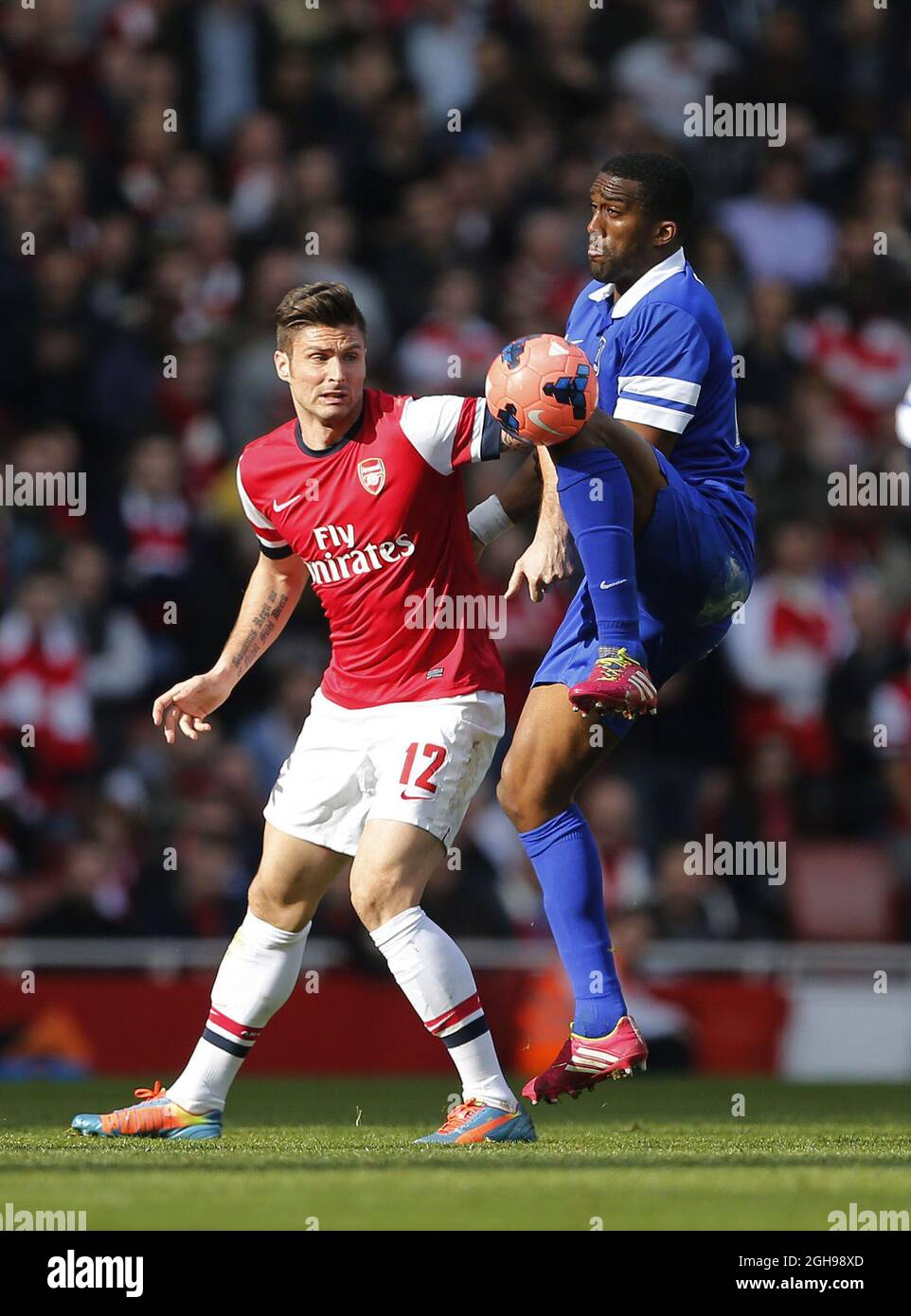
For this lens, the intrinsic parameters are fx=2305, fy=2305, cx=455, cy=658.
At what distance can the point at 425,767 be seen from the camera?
5965 mm

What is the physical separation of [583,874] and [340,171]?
26.3 ft

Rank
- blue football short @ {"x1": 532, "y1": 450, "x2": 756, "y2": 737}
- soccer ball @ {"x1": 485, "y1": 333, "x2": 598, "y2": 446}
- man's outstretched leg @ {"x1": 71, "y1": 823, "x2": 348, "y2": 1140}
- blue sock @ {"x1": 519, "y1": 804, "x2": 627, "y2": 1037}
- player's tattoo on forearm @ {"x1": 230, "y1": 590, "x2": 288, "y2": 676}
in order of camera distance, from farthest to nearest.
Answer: player's tattoo on forearm @ {"x1": 230, "y1": 590, "x2": 288, "y2": 676}, man's outstretched leg @ {"x1": 71, "y1": 823, "x2": 348, "y2": 1140}, blue sock @ {"x1": 519, "y1": 804, "x2": 627, "y2": 1037}, blue football short @ {"x1": 532, "y1": 450, "x2": 756, "y2": 737}, soccer ball @ {"x1": 485, "y1": 333, "x2": 598, "y2": 446}

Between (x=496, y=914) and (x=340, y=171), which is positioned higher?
(x=340, y=171)

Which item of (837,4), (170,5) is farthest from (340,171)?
(837,4)

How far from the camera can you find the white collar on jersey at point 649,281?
6297 mm

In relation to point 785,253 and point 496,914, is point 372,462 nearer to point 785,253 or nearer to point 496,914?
point 496,914

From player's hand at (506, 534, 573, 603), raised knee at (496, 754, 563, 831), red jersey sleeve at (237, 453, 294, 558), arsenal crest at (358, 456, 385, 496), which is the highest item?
arsenal crest at (358, 456, 385, 496)

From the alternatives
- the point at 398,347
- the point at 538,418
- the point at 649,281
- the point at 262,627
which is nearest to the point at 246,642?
the point at 262,627

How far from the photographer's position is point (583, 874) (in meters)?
6.20

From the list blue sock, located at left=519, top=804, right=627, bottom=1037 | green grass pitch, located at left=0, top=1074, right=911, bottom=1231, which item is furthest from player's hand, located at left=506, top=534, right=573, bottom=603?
green grass pitch, located at left=0, top=1074, right=911, bottom=1231

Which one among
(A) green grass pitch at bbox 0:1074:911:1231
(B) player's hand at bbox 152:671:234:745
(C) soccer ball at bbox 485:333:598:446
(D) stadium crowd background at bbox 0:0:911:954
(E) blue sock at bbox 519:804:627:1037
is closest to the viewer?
(A) green grass pitch at bbox 0:1074:911:1231

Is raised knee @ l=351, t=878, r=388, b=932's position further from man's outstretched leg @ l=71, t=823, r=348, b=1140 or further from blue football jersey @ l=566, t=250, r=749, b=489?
blue football jersey @ l=566, t=250, r=749, b=489

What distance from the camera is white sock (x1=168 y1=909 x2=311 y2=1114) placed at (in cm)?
624

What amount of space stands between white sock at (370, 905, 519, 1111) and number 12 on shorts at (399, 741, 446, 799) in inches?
12.6
